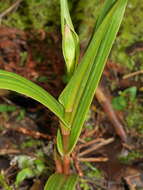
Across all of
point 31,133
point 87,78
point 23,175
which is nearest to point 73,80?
point 87,78

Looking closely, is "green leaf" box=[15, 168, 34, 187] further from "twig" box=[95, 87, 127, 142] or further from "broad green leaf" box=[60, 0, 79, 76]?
"broad green leaf" box=[60, 0, 79, 76]

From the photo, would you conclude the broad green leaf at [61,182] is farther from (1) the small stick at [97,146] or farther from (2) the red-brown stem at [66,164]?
(1) the small stick at [97,146]

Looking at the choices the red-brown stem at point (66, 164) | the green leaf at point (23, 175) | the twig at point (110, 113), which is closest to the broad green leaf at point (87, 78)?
the red-brown stem at point (66, 164)

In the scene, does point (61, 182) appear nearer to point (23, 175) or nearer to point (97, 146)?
point (23, 175)

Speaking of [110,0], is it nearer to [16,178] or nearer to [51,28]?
[16,178]

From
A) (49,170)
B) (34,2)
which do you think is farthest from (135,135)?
(34,2)

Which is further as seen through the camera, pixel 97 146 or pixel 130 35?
pixel 130 35
